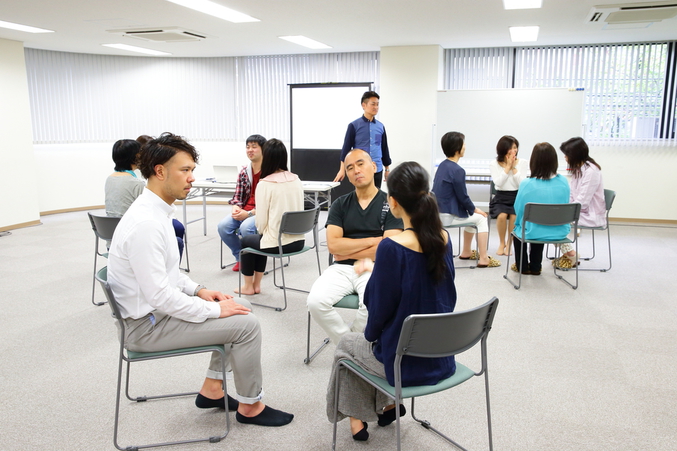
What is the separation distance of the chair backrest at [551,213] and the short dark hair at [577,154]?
819mm


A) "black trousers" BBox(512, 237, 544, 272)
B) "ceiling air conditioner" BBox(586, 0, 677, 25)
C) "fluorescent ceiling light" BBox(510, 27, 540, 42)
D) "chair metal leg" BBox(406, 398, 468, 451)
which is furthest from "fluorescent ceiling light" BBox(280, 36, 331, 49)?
"chair metal leg" BBox(406, 398, 468, 451)

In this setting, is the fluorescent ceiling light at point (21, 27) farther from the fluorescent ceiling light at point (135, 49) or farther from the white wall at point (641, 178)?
the white wall at point (641, 178)

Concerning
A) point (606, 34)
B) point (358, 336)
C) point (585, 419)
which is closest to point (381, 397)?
point (358, 336)

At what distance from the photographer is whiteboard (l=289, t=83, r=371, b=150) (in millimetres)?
8242

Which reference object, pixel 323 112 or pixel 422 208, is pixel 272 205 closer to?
pixel 422 208

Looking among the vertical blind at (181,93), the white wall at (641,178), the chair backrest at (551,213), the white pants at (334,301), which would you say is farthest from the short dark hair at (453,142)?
the vertical blind at (181,93)

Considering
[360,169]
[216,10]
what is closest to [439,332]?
[360,169]

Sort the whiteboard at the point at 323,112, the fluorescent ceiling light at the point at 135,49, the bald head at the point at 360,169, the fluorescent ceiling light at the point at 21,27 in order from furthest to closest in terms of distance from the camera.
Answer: the whiteboard at the point at 323,112 → the fluorescent ceiling light at the point at 135,49 → the fluorescent ceiling light at the point at 21,27 → the bald head at the point at 360,169

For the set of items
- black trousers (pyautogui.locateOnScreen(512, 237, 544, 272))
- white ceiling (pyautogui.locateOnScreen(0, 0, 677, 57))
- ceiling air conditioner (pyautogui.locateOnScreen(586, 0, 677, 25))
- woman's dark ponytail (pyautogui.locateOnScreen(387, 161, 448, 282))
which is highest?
white ceiling (pyautogui.locateOnScreen(0, 0, 677, 57))

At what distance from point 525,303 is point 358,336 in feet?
7.93

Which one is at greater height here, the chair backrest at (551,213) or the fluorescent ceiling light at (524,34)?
the fluorescent ceiling light at (524,34)

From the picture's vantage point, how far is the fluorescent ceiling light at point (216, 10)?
192 inches

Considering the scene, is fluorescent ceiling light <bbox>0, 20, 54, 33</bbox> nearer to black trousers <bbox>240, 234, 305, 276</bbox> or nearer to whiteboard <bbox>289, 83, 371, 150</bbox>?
whiteboard <bbox>289, 83, 371, 150</bbox>

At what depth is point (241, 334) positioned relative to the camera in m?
2.28
